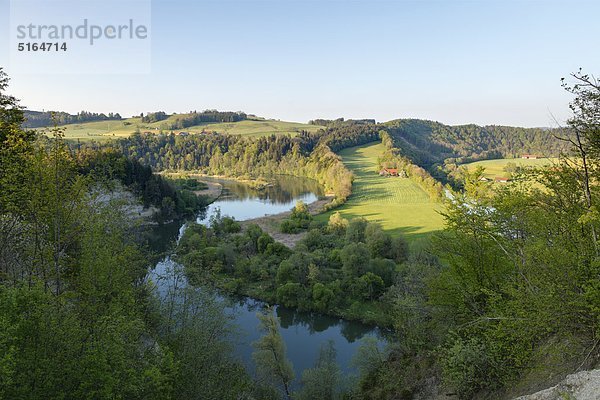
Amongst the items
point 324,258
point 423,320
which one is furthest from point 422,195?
point 423,320

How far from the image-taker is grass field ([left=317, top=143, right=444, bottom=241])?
57062 millimetres

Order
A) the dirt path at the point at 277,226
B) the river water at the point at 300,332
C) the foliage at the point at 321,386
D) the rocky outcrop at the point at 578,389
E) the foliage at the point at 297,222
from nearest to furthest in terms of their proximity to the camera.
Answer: the rocky outcrop at the point at 578,389 → the foliage at the point at 321,386 → the river water at the point at 300,332 → the dirt path at the point at 277,226 → the foliage at the point at 297,222

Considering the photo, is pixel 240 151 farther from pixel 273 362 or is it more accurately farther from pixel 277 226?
pixel 273 362

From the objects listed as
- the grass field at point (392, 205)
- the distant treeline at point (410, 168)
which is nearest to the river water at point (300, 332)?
the grass field at point (392, 205)

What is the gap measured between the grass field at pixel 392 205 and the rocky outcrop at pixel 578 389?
37.9 m

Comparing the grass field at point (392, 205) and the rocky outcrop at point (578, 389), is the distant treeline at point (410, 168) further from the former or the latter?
the rocky outcrop at point (578, 389)

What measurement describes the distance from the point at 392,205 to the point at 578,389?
65254 millimetres

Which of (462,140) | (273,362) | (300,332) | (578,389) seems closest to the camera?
(578,389)

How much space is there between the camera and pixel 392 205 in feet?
236

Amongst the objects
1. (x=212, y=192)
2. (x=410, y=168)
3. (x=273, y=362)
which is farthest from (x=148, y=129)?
(x=273, y=362)

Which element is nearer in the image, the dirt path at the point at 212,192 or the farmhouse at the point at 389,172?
the dirt path at the point at 212,192

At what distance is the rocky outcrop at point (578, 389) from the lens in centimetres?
738

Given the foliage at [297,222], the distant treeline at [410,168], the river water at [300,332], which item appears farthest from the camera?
the distant treeline at [410,168]

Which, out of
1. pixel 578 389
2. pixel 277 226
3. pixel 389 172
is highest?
pixel 389 172
